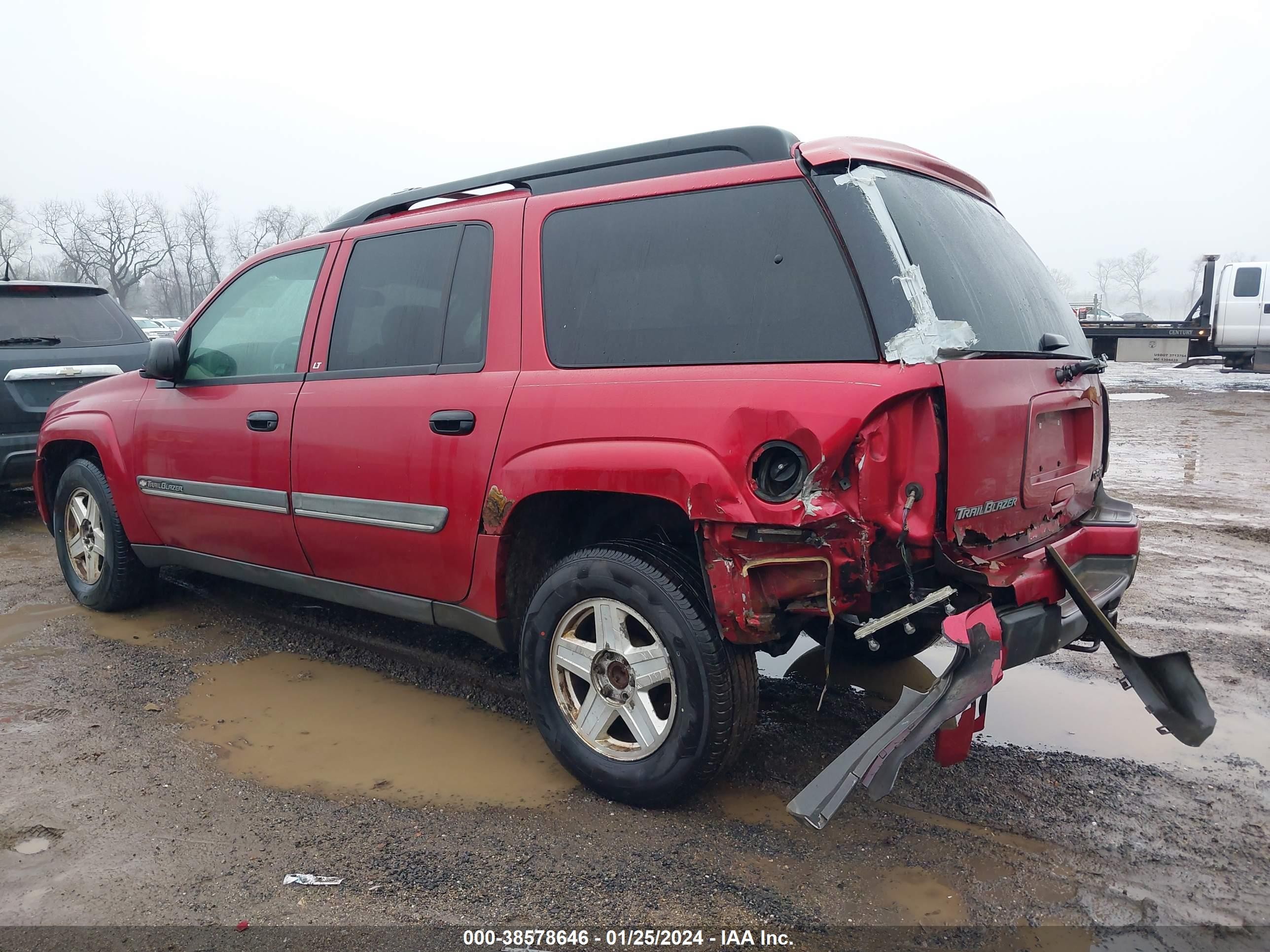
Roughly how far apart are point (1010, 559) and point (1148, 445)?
9.72 m

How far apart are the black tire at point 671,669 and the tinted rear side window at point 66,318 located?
19.5ft

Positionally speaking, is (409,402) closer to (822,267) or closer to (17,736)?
(822,267)

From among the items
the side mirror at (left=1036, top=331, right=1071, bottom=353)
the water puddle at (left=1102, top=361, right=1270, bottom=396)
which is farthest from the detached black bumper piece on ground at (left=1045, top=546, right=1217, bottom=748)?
the water puddle at (left=1102, top=361, right=1270, bottom=396)

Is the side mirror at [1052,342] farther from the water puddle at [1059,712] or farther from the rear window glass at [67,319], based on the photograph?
the rear window glass at [67,319]

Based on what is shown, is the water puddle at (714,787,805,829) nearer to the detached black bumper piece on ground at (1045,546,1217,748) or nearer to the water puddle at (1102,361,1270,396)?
the detached black bumper piece on ground at (1045,546,1217,748)

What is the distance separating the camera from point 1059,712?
3734 millimetres

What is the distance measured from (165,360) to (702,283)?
9.35 feet

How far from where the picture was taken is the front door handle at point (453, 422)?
3178 mm

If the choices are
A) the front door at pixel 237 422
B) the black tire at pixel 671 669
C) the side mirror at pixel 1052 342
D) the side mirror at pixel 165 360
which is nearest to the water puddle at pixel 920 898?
the black tire at pixel 671 669

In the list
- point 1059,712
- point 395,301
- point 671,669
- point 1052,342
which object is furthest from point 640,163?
point 1059,712

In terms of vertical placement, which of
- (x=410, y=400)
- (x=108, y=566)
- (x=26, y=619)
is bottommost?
(x=26, y=619)

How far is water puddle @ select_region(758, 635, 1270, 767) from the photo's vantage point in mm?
3379

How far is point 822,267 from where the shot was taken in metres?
2.57

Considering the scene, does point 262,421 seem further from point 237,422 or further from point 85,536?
point 85,536
